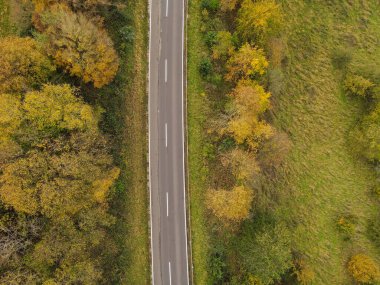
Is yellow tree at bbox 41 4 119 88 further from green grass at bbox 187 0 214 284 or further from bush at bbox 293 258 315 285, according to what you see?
bush at bbox 293 258 315 285

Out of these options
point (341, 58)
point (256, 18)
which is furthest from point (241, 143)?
point (341, 58)

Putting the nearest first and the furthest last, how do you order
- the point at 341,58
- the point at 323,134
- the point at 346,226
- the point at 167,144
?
the point at 167,144, the point at 346,226, the point at 323,134, the point at 341,58

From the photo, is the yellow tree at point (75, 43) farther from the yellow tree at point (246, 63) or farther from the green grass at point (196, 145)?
the yellow tree at point (246, 63)

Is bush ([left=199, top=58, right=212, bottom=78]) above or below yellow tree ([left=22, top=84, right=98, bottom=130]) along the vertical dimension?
above

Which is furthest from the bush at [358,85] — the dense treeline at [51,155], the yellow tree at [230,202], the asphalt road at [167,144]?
the dense treeline at [51,155]

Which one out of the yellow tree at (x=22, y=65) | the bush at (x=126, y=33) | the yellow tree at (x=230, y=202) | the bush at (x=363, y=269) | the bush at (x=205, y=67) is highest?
the bush at (x=126, y=33)

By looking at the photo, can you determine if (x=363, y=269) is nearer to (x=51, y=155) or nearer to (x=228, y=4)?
(x=228, y=4)

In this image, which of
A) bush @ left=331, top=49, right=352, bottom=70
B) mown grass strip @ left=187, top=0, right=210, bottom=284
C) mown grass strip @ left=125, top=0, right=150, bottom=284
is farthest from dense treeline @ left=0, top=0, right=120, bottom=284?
bush @ left=331, top=49, right=352, bottom=70
